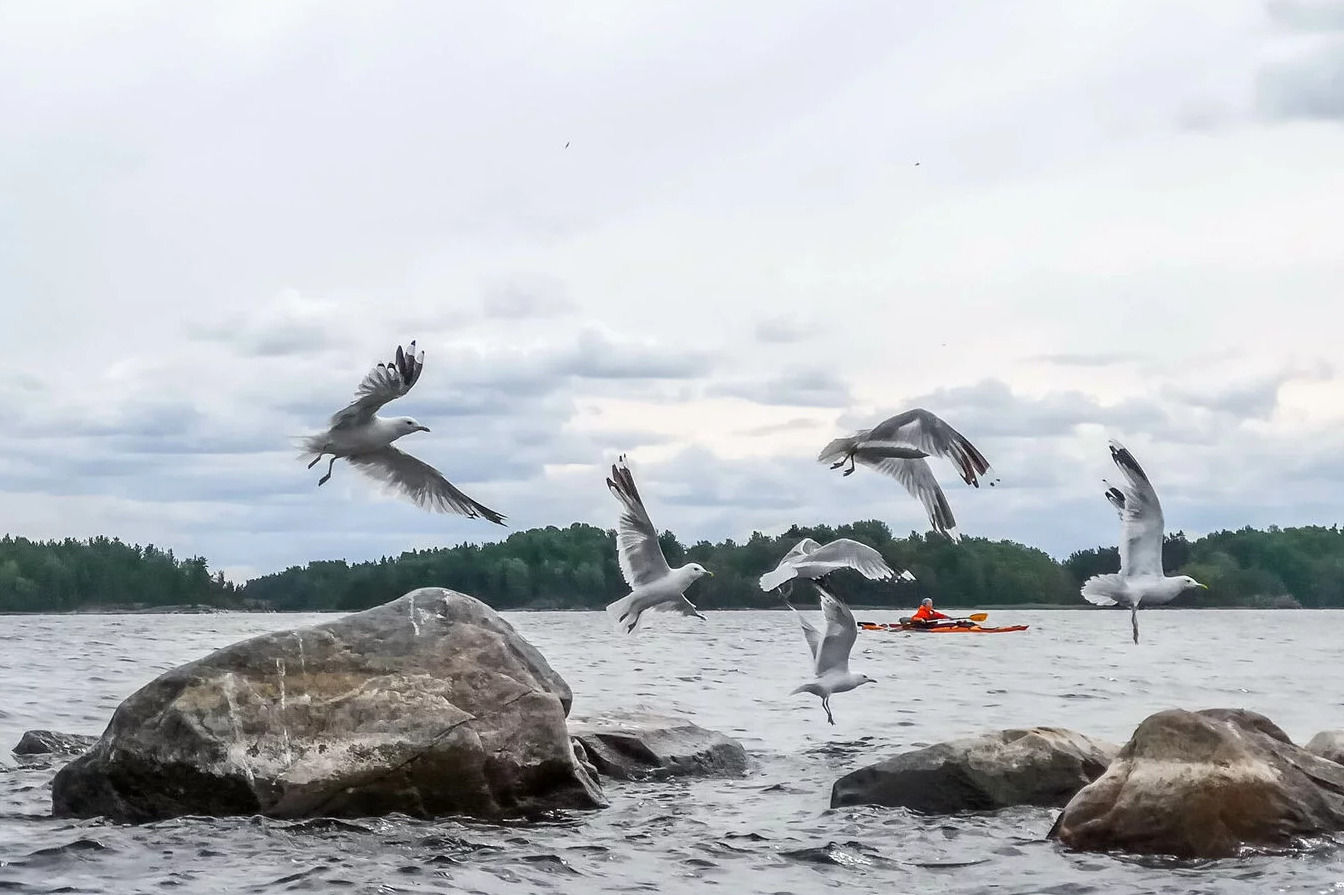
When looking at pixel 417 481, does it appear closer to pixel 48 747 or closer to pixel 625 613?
pixel 625 613

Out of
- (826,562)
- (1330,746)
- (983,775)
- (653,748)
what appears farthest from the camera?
(826,562)

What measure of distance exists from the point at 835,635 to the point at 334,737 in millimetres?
6330

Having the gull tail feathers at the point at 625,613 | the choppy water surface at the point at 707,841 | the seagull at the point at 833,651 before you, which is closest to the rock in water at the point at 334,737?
the choppy water surface at the point at 707,841

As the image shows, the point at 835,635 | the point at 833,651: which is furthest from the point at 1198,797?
the point at 833,651

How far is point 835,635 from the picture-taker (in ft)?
54.0

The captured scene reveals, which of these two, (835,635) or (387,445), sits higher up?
(387,445)

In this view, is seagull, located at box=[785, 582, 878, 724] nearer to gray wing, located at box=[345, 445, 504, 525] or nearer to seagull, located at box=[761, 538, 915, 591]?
seagull, located at box=[761, 538, 915, 591]

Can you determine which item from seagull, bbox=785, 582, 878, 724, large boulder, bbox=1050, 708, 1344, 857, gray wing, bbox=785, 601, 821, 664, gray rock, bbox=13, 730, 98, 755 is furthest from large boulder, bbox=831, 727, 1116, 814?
gray rock, bbox=13, 730, 98, 755

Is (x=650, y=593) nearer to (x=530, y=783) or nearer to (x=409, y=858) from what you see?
(x=530, y=783)

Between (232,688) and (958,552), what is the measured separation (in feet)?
260

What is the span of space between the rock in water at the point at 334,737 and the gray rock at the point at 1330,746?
5.50 meters

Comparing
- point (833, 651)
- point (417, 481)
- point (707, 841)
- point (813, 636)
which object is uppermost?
point (417, 481)

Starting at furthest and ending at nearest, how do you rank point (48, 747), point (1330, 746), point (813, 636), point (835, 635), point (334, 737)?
1. point (813, 636)
2. point (835, 635)
3. point (48, 747)
4. point (1330, 746)
5. point (334, 737)

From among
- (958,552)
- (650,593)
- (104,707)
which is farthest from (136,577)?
(650,593)
